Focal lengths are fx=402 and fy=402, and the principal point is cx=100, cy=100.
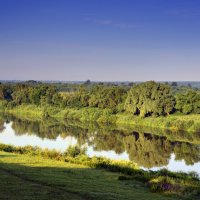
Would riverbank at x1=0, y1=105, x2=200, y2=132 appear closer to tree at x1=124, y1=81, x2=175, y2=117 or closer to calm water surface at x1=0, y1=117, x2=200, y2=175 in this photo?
tree at x1=124, y1=81, x2=175, y2=117

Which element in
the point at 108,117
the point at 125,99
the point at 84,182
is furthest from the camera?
the point at 125,99

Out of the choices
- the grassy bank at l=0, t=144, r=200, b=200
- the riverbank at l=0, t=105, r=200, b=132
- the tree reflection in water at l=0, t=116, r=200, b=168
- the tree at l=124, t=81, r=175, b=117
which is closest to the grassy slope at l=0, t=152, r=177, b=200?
the grassy bank at l=0, t=144, r=200, b=200

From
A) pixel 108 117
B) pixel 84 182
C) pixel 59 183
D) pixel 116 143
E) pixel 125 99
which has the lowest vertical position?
pixel 116 143

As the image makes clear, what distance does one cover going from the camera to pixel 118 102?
93.9 meters

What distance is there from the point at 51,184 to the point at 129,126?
212 feet

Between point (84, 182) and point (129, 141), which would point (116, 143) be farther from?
point (84, 182)

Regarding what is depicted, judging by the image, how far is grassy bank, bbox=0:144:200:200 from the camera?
14.1 metres

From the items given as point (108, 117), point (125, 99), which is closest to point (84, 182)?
point (108, 117)

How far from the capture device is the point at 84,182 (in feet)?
56.7

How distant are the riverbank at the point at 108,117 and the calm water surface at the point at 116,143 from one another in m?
7.55

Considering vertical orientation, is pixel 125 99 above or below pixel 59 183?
above

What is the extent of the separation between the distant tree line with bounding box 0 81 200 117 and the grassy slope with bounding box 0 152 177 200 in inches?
2389

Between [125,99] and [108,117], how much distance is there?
668cm

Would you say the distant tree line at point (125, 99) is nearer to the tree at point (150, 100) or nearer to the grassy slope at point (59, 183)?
the tree at point (150, 100)
